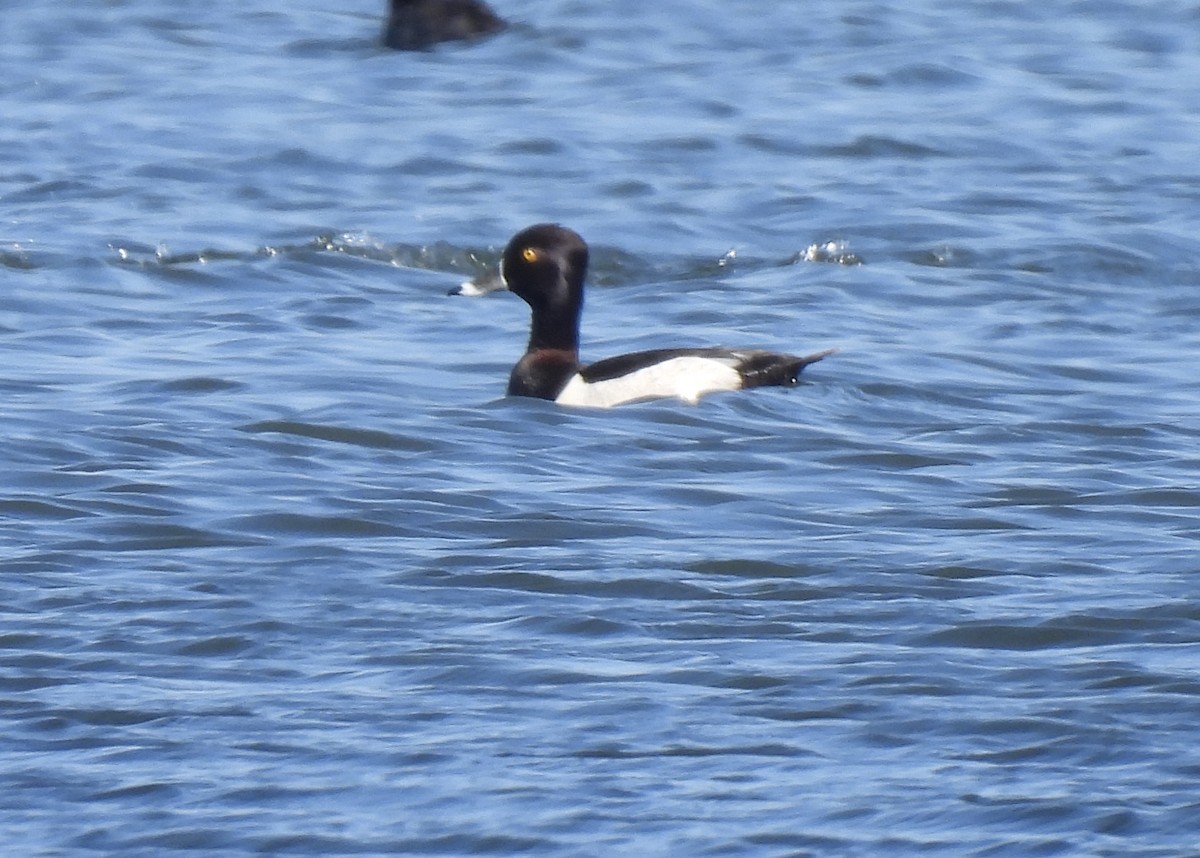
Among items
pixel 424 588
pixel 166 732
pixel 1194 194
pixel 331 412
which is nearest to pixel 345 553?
pixel 424 588

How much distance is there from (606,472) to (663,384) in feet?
4.35

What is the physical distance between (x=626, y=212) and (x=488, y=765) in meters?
10.4

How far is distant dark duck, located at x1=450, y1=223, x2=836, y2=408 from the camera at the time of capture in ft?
36.4

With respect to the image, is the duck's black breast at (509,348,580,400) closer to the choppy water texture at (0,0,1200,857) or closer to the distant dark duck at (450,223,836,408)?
the distant dark duck at (450,223,836,408)

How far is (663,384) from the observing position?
11.1 metres

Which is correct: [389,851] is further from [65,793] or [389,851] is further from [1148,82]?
[1148,82]

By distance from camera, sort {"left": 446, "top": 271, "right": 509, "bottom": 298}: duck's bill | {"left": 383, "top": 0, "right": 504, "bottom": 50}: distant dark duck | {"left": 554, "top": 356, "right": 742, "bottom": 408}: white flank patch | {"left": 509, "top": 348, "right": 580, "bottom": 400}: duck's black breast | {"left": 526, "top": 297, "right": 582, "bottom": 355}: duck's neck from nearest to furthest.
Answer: {"left": 554, "top": 356, "right": 742, "bottom": 408}: white flank patch < {"left": 509, "top": 348, "right": 580, "bottom": 400}: duck's black breast < {"left": 526, "top": 297, "right": 582, "bottom": 355}: duck's neck < {"left": 446, "top": 271, "right": 509, "bottom": 298}: duck's bill < {"left": 383, "top": 0, "right": 504, "bottom": 50}: distant dark duck

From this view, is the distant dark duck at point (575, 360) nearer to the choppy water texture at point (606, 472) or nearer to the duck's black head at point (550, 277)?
the duck's black head at point (550, 277)

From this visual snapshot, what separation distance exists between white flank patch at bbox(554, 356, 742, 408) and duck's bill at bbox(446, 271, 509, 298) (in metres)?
1.11

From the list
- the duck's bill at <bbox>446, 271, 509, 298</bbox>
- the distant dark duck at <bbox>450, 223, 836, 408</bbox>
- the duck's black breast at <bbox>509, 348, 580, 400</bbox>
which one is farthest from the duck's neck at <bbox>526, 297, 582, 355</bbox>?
the duck's bill at <bbox>446, 271, 509, 298</bbox>

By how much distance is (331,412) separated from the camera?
35.4ft

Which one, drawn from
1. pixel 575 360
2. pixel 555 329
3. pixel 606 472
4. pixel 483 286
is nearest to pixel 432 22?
pixel 483 286

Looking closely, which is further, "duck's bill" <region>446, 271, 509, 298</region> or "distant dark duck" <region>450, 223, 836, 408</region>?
"duck's bill" <region>446, 271, 509, 298</region>

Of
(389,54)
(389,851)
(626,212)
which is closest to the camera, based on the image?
(389,851)
